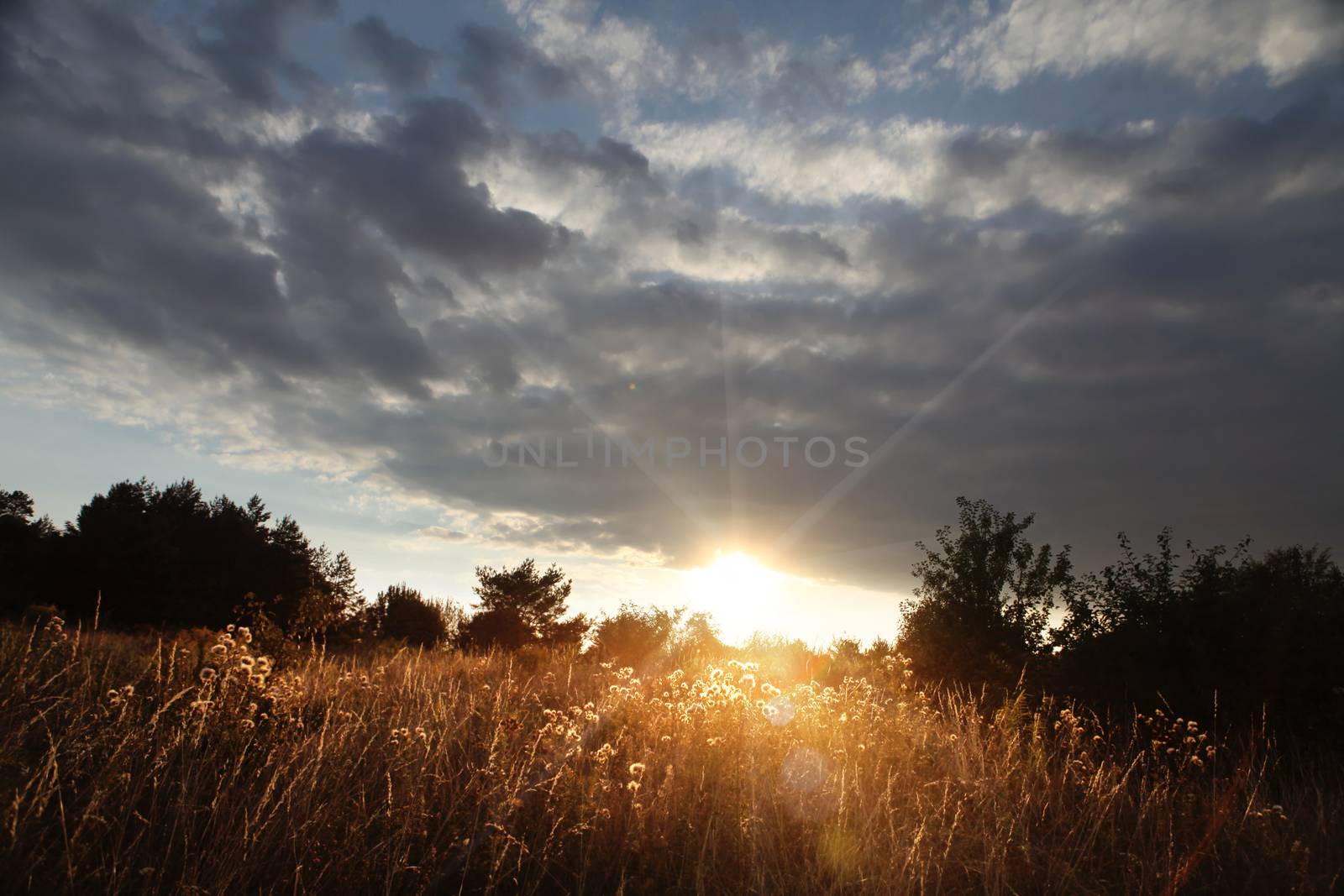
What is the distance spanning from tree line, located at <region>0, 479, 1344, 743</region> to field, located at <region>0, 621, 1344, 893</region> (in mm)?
3170

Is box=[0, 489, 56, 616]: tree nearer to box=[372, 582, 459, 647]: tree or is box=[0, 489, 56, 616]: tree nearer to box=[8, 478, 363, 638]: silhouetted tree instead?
box=[8, 478, 363, 638]: silhouetted tree

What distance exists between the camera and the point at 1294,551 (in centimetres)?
1440

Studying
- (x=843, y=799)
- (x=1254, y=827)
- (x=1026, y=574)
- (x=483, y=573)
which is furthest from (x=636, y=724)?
(x=483, y=573)

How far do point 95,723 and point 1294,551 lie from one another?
19.8 m

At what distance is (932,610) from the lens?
21.3 m

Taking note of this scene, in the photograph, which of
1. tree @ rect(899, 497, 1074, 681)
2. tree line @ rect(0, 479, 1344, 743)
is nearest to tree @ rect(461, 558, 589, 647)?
tree line @ rect(0, 479, 1344, 743)

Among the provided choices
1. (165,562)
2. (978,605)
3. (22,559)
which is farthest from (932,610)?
(22,559)

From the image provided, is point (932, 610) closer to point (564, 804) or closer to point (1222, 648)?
point (1222, 648)

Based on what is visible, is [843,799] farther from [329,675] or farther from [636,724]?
[329,675]

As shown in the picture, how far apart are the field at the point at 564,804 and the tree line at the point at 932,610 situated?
3.17 m

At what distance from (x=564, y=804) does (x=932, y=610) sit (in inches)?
725

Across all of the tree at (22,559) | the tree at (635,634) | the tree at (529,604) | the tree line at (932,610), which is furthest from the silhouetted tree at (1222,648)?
the tree at (22,559)

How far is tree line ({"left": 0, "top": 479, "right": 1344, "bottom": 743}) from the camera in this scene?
10.8 m

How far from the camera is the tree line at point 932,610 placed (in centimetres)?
1079
